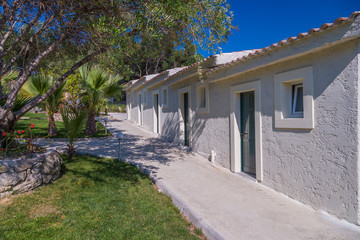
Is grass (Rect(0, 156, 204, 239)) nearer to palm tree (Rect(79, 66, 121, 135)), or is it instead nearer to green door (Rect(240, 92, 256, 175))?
green door (Rect(240, 92, 256, 175))

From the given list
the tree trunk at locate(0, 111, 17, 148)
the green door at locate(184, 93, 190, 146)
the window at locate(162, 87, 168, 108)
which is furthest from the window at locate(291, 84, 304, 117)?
the window at locate(162, 87, 168, 108)

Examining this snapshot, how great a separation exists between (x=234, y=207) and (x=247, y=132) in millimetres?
2300

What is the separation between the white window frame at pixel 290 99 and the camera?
4.19m

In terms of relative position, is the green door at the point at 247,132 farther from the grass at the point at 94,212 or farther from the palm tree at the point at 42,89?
the palm tree at the point at 42,89

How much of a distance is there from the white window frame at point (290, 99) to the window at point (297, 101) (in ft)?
0.12

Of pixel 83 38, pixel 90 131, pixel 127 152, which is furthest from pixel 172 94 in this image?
pixel 83 38

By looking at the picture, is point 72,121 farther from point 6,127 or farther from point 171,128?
point 171,128

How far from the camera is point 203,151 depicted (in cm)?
A: 827

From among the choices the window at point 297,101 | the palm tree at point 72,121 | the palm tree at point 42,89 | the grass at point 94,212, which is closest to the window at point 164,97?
the palm tree at point 42,89

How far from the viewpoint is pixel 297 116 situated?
185 inches

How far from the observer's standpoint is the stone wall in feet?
15.3

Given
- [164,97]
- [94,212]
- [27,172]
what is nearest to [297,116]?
[94,212]

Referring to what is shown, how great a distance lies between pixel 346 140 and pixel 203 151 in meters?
4.98

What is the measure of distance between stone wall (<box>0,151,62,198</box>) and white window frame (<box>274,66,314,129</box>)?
475cm
